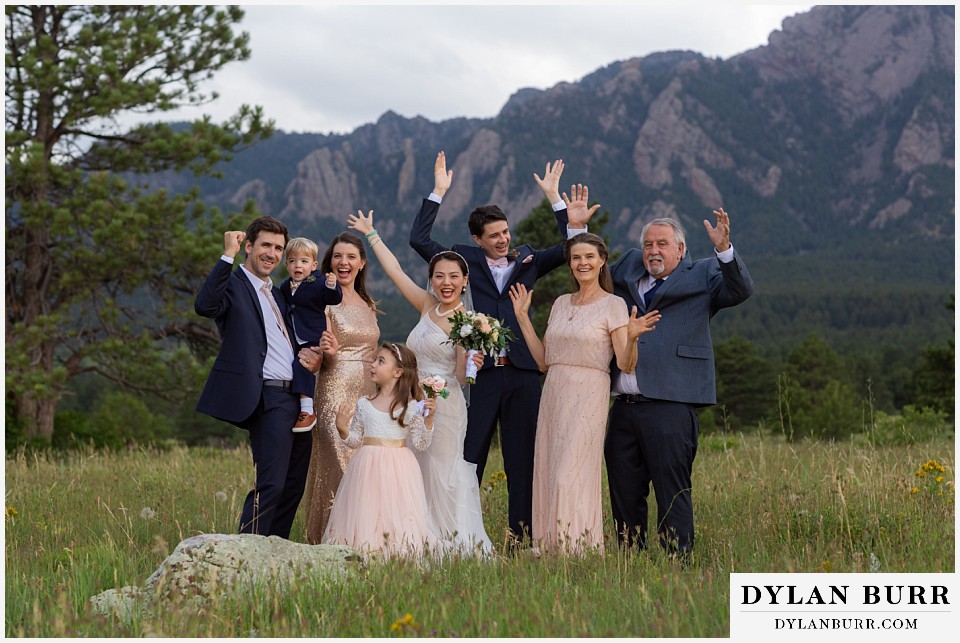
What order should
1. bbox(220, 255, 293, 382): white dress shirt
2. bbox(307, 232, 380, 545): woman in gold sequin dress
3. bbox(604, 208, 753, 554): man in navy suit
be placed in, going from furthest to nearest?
bbox(307, 232, 380, 545): woman in gold sequin dress < bbox(220, 255, 293, 382): white dress shirt < bbox(604, 208, 753, 554): man in navy suit

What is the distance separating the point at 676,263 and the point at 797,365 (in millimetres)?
59684

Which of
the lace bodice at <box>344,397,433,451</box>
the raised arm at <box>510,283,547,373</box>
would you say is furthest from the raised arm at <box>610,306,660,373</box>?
the lace bodice at <box>344,397,433,451</box>

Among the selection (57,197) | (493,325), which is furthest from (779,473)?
(57,197)

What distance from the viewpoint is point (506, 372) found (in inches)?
286

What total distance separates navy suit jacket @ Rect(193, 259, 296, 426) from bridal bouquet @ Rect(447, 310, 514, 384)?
4.42ft

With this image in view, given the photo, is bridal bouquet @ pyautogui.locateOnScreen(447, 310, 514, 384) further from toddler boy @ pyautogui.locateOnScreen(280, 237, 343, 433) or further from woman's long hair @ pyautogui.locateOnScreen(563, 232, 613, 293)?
toddler boy @ pyautogui.locateOnScreen(280, 237, 343, 433)

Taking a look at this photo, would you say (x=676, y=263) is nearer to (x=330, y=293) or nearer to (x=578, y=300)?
(x=578, y=300)

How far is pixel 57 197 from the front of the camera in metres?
19.2

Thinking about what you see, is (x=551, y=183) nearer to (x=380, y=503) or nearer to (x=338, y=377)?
(x=338, y=377)

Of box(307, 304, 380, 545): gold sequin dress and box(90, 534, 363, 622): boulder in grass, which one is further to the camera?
box(307, 304, 380, 545): gold sequin dress

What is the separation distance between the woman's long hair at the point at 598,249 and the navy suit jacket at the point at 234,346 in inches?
88.7

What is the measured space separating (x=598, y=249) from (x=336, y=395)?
7.61 feet

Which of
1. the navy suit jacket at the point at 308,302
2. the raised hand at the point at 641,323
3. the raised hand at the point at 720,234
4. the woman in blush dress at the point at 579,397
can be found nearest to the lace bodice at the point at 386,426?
the navy suit jacket at the point at 308,302

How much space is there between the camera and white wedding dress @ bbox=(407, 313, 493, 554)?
7.16 meters
